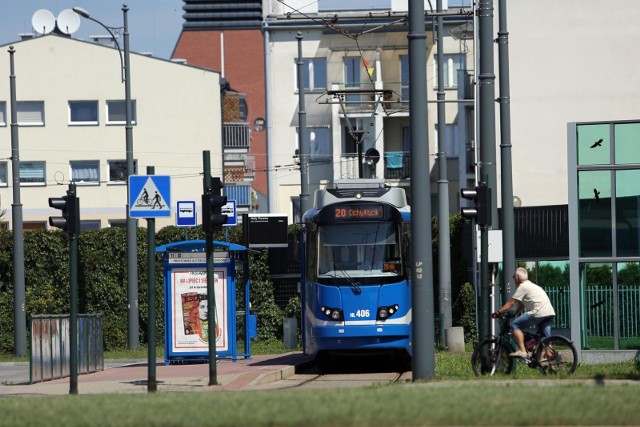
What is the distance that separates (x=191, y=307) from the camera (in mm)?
27938

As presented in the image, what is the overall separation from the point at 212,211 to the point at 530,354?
5.23 metres

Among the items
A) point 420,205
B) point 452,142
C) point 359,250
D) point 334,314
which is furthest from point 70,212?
point 452,142

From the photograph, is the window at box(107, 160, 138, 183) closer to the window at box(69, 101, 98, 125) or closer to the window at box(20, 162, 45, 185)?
the window at box(69, 101, 98, 125)

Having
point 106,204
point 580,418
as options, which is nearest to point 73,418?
point 580,418

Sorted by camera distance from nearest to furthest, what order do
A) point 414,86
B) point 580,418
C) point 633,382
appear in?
1. point 580,418
2. point 633,382
3. point 414,86

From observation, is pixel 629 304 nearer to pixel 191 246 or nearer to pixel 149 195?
pixel 191 246

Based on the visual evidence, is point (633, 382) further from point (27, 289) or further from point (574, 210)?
point (27, 289)

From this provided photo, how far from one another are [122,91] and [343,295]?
41.1m

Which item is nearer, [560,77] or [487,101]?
[487,101]

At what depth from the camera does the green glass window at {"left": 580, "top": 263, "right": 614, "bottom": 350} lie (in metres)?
27.4

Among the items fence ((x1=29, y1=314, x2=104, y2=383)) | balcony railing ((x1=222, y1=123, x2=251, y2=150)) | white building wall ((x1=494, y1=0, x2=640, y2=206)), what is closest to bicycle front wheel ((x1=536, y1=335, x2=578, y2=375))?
fence ((x1=29, y1=314, x2=104, y2=383))

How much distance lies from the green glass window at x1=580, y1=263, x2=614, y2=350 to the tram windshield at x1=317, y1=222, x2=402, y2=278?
4105mm

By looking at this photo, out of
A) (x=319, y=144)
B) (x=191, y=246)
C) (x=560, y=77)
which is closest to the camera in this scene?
(x=191, y=246)

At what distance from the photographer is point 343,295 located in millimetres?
25359
